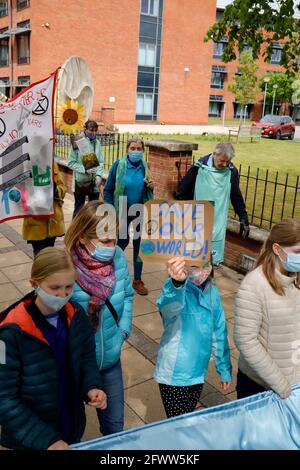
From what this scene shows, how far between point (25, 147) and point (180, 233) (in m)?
1.98

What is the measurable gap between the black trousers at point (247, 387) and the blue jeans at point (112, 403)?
0.75m

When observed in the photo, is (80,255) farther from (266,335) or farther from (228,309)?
(228,309)

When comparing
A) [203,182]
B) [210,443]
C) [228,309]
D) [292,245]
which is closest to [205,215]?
[292,245]

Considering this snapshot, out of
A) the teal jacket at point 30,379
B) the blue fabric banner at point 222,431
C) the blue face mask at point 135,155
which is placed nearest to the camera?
the blue fabric banner at point 222,431

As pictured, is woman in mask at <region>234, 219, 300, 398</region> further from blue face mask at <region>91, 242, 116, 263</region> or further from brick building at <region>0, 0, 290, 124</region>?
brick building at <region>0, 0, 290, 124</region>

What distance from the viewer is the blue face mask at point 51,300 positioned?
2.04 m

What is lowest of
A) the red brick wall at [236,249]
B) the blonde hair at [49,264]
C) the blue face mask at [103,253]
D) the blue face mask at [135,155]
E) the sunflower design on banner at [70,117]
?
the red brick wall at [236,249]

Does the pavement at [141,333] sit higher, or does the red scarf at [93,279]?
the red scarf at [93,279]

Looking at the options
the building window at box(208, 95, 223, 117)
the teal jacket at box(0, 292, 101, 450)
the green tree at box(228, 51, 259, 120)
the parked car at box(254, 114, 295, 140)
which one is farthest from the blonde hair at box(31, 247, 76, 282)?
the building window at box(208, 95, 223, 117)

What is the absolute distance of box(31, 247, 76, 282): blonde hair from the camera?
207 cm

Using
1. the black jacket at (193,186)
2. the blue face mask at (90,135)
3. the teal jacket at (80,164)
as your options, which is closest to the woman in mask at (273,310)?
the black jacket at (193,186)

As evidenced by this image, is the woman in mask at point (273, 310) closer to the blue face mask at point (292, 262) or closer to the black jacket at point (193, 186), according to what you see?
the blue face mask at point (292, 262)

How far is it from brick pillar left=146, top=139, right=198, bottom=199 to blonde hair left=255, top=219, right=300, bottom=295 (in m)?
5.26

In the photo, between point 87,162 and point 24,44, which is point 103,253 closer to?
point 87,162
